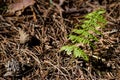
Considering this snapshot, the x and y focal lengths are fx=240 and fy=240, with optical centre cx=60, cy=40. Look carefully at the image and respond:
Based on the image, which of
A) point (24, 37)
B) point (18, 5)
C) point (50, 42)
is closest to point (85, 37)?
point (50, 42)

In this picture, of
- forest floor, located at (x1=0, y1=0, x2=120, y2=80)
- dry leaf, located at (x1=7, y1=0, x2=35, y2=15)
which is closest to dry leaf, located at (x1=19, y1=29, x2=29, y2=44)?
forest floor, located at (x1=0, y1=0, x2=120, y2=80)


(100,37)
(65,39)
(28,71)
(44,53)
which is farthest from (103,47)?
(28,71)

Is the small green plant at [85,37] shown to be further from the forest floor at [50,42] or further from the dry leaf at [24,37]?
the dry leaf at [24,37]

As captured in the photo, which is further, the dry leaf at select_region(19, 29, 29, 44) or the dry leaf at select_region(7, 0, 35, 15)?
the dry leaf at select_region(7, 0, 35, 15)

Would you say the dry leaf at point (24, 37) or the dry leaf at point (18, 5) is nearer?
the dry leaf at point (24, 37)

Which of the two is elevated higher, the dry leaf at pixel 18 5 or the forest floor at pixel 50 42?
the dry leaf at pixel 18 5

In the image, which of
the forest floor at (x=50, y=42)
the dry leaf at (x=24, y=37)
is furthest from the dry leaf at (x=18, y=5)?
the dry leaf at (x=24, y=37)

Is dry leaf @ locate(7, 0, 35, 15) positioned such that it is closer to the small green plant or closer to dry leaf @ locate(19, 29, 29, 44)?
dry leaf @ locate(19, 29, 29, 44)

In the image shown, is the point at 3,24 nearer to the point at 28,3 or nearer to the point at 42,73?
the point at 28,3
